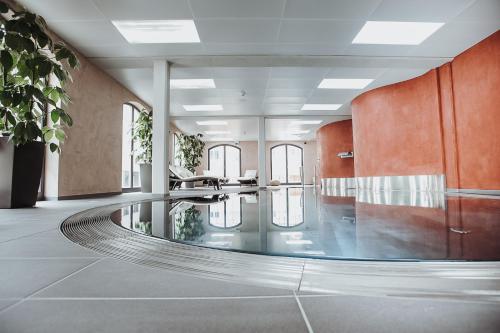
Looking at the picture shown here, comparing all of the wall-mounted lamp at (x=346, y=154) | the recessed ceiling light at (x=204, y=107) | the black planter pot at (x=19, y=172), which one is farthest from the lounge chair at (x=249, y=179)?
the black planter pot at (x=19, y=172)

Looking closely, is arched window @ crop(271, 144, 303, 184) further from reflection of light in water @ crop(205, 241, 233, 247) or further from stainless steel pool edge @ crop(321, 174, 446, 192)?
reflection of light in water @ crop(205, 241, 233, 247)

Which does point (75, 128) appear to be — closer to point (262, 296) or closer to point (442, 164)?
point (262, 296)

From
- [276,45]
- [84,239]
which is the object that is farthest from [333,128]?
[84,239]

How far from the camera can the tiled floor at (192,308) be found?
53 centimetres

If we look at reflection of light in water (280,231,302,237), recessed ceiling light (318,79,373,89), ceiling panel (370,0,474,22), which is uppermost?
ceiling panel (370,0,474,22)

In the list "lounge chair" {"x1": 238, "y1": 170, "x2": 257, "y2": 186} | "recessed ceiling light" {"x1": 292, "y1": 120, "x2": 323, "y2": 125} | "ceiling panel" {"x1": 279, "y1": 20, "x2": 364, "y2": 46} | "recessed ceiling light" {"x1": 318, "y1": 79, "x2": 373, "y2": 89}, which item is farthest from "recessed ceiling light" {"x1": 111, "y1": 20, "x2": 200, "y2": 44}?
"lounge chair" {"x1": 238, "y1": 170, "x2": 257, "y2": 186}

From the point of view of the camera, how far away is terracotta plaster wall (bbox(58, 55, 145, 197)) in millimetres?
5207

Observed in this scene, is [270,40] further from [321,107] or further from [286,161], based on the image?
[286,161]

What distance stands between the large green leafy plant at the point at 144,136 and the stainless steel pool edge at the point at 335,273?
6.60 m

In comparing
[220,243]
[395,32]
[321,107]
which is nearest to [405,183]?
[395,32]

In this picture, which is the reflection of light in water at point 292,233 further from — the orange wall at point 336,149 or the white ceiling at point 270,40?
the orange wall at point 336,149

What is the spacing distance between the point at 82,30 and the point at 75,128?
1718 millimetres

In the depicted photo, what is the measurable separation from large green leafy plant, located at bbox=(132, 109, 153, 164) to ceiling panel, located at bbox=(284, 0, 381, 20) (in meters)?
4.59

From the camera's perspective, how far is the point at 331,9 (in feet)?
13.5
